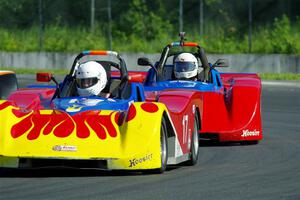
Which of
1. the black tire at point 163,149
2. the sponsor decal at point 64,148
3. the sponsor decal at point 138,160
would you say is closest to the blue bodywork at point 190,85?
the black tire at point 163,149

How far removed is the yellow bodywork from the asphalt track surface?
179 mm

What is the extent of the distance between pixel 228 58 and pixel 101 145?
2496 centimetres

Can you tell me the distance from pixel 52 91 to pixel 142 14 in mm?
31130

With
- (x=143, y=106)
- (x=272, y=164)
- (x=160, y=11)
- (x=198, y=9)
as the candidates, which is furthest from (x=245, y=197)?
(x=160, y=11)

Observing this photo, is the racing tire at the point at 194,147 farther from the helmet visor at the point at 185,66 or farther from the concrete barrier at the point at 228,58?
the concrete barrier at the point at 228,58

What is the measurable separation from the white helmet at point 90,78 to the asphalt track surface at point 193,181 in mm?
1377

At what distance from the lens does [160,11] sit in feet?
147

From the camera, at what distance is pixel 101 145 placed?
11.0m

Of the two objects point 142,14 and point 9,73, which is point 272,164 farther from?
point 142,14

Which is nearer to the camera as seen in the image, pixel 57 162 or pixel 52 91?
pixel 57 162

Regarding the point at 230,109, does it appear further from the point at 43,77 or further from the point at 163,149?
the point at 163,149

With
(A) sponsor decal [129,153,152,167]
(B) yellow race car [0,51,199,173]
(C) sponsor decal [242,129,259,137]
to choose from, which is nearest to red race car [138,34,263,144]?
(C) sponsor decal [242,129,259,137]

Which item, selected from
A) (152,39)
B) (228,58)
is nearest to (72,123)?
(228,58)

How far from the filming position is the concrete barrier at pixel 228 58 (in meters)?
34.7
